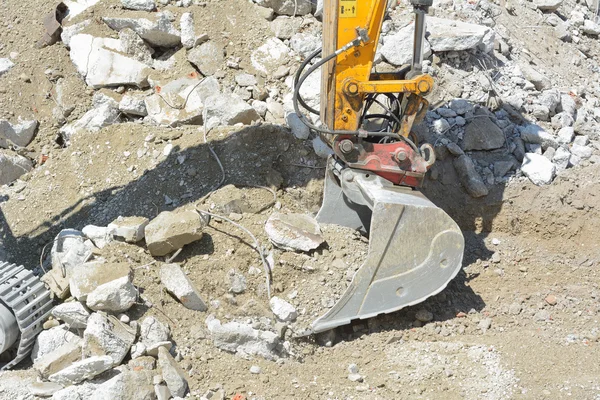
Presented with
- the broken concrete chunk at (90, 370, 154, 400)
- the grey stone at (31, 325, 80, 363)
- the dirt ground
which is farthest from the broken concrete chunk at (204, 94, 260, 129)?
the broken concrete chunk at (90, 370, 154, 400)

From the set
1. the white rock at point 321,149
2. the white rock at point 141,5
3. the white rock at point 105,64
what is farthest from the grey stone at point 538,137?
the white rock at point 141,5

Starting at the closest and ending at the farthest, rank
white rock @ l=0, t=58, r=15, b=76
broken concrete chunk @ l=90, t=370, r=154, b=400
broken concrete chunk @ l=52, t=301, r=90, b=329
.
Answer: broken concrete chunk @ l=90, t=370, r=154, b=400, broken concrete chunk @ l=52, t=301, r=90, b=329, white rock @ l=0, t=58, r=15, b=76

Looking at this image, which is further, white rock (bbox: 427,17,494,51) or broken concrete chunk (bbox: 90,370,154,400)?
white rock (bbox: 427,17,494,51)

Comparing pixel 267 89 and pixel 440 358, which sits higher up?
pixel 267 89

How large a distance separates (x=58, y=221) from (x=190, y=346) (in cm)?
202

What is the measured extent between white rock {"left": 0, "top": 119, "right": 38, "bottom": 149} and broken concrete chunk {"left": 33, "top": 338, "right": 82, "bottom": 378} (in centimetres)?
321

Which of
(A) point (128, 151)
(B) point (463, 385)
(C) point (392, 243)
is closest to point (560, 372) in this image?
(B) point (463, 385)

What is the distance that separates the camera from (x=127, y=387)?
398 centimetres

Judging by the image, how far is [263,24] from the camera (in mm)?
7250

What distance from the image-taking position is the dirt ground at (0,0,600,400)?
14.4ft

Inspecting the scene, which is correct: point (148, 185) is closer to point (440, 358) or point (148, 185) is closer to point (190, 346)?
point (190, 346)

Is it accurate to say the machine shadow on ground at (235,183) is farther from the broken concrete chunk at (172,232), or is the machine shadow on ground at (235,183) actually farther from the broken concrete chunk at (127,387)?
the broken concrete chunk at (127,387)

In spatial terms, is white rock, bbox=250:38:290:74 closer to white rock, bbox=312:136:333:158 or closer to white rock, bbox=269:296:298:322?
white rock, bbox=312:136:333:158

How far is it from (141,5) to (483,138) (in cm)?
377
